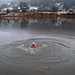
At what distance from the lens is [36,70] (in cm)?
770

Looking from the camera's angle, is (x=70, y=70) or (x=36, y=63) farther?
(x=36, y=63)

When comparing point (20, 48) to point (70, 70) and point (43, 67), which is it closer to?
point (43, 67)

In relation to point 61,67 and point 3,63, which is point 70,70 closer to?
point 61,67

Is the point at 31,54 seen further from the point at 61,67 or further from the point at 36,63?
the point at 61,67

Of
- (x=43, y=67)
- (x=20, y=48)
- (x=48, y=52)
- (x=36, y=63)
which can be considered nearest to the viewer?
(x=43, y=67)

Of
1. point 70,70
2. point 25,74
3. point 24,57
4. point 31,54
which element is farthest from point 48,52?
point 25,74

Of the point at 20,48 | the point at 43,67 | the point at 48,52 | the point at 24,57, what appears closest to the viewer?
the point at 43,67

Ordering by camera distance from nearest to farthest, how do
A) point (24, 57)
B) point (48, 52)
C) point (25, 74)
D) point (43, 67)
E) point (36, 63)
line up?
point (25, 74) → point (43, 67) → point (36, 63) → point (24, 57) → point (48, 52)

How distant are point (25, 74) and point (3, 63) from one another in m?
2.29

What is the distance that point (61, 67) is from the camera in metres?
8.08

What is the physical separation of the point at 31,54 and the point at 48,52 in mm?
1498

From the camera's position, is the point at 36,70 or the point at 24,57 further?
the point at 24,57

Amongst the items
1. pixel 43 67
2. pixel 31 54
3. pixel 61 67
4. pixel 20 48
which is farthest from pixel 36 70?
pixel 20 48

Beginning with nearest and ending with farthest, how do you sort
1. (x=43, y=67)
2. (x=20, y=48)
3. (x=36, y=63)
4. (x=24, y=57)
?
1. (x=43, y=67)
2. (x=36, y=63)
3. (x=24, y=57)
4. (x=20, y=48)
